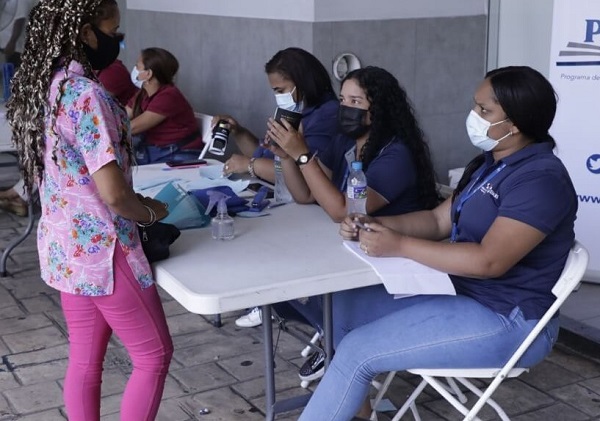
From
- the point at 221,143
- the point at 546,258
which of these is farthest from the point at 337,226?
the point at 221,143

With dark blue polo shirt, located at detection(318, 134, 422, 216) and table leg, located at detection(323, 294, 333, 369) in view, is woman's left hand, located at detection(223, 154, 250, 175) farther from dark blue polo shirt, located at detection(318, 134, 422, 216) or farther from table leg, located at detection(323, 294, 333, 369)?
table leg, located at detection(323, 294, 333, 369)

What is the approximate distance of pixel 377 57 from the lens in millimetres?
5168

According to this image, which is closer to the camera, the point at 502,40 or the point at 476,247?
the point at 476,247

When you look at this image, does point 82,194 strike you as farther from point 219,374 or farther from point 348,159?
point 219,374

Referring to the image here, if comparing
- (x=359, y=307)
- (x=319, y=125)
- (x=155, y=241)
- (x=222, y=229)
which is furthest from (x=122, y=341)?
(x=319, y=125)

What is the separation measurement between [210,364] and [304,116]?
1101 millimetres

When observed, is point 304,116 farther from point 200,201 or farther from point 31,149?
point 31,149

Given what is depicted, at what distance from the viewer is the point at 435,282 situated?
248cm

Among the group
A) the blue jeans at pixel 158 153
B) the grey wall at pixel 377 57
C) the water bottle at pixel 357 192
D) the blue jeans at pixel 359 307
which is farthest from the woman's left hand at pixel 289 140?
the blue jeans at pixel 158 153

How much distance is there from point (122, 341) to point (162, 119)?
2.65 metres

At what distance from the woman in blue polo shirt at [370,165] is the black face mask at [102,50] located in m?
0.66

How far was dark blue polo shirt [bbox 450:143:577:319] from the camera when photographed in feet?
7.95

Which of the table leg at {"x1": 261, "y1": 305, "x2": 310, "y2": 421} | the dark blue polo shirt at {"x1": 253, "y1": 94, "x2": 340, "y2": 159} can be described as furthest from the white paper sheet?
the dark blue polo shirt at {"x1": 253, "y1": 94, "x2": 340, "y2": 159}

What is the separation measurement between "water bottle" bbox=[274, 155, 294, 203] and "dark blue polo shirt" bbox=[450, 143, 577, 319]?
0.93 m
